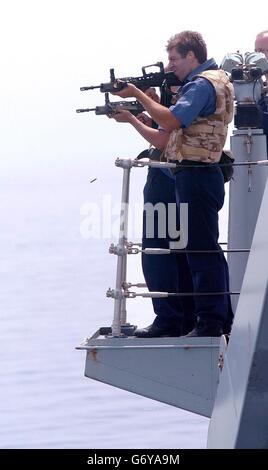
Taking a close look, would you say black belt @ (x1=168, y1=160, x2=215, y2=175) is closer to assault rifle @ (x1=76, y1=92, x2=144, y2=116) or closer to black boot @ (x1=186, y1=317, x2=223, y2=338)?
assault rifle @ (x1=76, y1=92, x2=144, y2=116)

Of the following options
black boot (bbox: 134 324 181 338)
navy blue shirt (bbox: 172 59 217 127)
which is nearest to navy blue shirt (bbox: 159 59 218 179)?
navy blue shirt (bbox: 172 59 217 127)

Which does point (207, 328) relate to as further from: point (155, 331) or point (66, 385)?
point (66, 385)

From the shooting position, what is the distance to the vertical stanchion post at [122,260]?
8.21 m

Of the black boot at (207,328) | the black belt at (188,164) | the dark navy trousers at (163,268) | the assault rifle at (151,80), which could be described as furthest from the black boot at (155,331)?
the assault rifle at (151,80)

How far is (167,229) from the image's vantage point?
27.8ft

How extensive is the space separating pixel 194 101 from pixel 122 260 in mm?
923

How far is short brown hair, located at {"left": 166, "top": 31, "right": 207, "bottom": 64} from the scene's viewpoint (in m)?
8.10

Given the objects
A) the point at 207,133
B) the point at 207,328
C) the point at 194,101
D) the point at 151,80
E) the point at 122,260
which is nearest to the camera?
the point at 194,101

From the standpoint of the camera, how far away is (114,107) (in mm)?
8297

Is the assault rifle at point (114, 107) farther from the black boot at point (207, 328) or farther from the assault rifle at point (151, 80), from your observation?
the black boot at point (207, 328)

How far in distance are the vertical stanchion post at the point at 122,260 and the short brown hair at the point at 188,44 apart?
0.61m

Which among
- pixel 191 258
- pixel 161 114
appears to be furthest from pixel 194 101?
pixel 191 258
